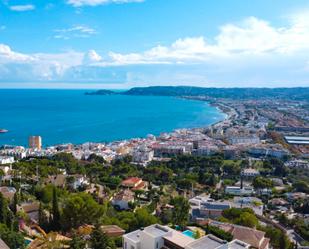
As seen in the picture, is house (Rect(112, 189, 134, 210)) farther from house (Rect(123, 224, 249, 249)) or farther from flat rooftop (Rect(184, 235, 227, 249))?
flat rooftop (Rect(184, 235, 227, 249))

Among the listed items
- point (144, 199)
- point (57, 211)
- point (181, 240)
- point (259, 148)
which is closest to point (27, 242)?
point (57, 211)

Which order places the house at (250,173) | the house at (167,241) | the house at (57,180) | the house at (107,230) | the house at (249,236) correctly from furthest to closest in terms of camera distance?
1. the house at (250,173)
2. the house at (57,180)
3. the house at (107,230)
4. the house at (249,236)
5. the house at (167,241)

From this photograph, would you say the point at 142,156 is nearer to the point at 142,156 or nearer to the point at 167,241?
the point at 142,156

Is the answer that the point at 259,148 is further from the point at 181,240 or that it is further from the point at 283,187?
the point at 181,240

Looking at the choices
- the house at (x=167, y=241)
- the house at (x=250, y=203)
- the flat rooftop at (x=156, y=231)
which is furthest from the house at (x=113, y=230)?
the house at (x=250, y=203)

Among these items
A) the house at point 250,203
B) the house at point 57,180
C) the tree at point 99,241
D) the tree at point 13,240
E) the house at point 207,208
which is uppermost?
the tree at point 99,241

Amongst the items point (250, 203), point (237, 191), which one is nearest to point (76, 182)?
point (250, 203)

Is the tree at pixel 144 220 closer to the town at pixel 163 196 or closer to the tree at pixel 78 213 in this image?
the town at pixel 163 196
